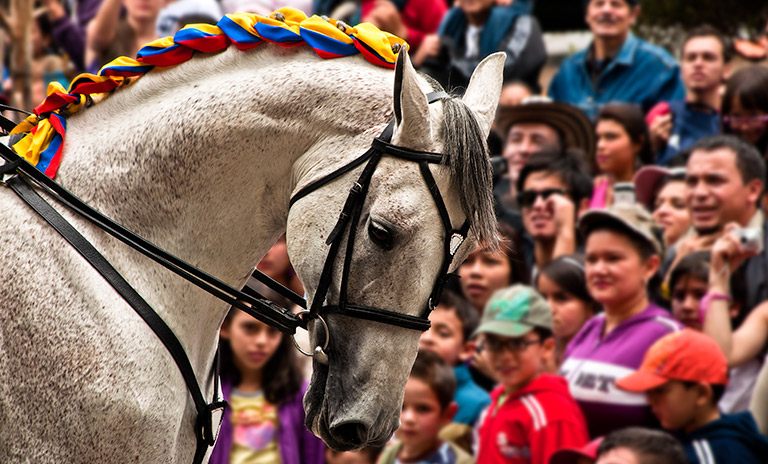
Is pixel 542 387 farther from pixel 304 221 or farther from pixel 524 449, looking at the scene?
pixel 304 221

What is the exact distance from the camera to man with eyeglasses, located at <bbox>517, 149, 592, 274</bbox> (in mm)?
6957

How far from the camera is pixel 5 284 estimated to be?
2.62 m

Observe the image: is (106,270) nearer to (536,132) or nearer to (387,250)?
(387,250)

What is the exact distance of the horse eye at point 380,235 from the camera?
8.89 feet

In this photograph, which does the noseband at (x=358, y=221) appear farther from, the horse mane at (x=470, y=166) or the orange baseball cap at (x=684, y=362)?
the orange baseball cap at (x=684, y=362)

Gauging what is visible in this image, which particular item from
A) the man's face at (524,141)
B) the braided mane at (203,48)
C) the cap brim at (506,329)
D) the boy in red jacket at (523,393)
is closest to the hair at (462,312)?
the boy in red jacket at (523,393)

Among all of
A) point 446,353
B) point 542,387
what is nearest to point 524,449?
point 542,387

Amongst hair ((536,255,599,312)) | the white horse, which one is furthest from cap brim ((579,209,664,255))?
the white horse

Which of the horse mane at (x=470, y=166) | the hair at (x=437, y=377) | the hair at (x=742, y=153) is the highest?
the horse mane at (x=470, y=166)

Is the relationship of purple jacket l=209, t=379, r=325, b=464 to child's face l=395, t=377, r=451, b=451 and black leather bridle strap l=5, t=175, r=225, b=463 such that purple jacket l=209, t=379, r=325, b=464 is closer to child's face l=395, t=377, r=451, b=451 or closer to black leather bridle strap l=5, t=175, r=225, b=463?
child's face l=395, t=377, r=451, b=451

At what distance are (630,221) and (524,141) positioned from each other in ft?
7.91

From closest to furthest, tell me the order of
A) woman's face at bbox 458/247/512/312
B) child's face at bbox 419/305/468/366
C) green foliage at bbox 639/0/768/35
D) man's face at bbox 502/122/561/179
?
child's face at bbox 419/305/468/366 → woman's face at bbox 458/247/512/312 → man's face at bbox 502/122/561/179 → green foliage at bbox 639/0/768/35

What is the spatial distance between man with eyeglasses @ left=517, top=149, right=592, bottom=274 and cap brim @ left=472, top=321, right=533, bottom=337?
155cm

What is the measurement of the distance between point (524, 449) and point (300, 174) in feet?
8.67
